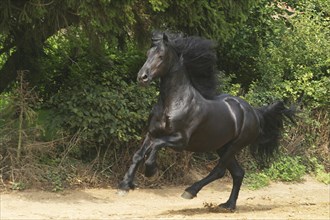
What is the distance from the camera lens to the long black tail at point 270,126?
1054 centimetres

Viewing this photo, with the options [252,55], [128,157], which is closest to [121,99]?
[128,157]

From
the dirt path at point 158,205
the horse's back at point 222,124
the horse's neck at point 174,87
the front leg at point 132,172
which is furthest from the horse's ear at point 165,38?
the dirt path at point 158,205

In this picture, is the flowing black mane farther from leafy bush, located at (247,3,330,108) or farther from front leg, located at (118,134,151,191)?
leafy bush, located at (247,3,330,108)

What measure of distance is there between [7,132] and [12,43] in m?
2.28

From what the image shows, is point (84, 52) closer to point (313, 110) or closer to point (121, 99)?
point (121, 99)

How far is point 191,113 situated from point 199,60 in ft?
2.82

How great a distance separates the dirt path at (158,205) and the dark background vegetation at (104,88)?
387 mm

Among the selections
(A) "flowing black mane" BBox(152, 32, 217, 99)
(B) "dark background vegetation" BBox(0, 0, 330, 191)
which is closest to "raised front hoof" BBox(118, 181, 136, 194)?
(A) "flowing black mane" BBox(152, 32, 217, 99)

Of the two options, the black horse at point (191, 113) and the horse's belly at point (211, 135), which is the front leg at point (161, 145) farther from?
the horse's belly at point (211, 135)

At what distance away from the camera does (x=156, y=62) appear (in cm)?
849

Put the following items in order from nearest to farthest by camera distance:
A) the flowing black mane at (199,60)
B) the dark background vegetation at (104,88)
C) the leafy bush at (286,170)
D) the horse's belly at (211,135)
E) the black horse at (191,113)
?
the black horse at (191,113)
the horse's belly at (211,135)
the flowing black mane at (199,60)
the dark background vegetation at (104,88)
the leafy bush at (286,170)

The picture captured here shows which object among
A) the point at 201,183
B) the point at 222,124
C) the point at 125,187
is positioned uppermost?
the point at 222,124

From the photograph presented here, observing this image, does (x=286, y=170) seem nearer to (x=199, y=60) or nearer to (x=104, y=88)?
(x=104, y=88)

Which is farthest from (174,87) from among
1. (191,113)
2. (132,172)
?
(132,172)
